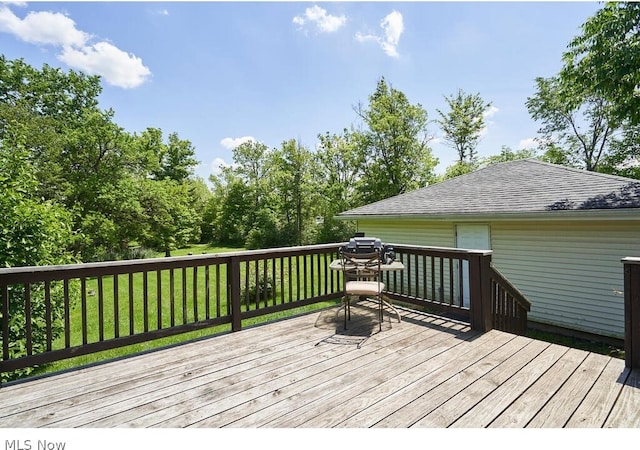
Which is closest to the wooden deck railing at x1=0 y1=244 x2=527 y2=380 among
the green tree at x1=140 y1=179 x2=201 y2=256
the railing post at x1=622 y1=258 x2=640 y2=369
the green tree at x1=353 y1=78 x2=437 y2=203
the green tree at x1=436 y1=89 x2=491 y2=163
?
the railing post at x1=622 y1=258 x2=640 y2=369

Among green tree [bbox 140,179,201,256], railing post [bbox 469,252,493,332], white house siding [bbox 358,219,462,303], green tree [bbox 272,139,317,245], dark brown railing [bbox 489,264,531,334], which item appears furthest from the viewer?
green tree [bbox 272,139,317,245]

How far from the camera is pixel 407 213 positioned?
8.24m

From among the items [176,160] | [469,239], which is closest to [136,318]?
[469,239]

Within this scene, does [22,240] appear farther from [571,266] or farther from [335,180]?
[335,180]

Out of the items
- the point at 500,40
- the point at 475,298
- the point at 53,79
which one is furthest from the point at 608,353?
the point at 53,79

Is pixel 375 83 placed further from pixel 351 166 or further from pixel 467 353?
pixel 467 353

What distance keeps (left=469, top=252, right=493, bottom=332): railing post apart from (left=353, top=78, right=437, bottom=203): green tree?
1351cm

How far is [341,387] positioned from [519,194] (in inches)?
263

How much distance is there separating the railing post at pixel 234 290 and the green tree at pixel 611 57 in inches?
264

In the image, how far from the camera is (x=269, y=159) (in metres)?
25.5

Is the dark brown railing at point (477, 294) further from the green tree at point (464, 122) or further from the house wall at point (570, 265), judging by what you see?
the green tree at point (464, 122)

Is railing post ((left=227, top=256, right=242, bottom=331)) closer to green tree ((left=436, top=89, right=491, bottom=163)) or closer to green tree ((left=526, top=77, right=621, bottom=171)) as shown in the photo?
green tree ((left=436, top=89, right=491, bottom=163))

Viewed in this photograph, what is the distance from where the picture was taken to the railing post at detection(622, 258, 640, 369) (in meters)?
2.56

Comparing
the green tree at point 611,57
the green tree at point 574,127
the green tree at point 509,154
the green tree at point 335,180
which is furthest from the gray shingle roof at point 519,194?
the green tree at point 509,154
